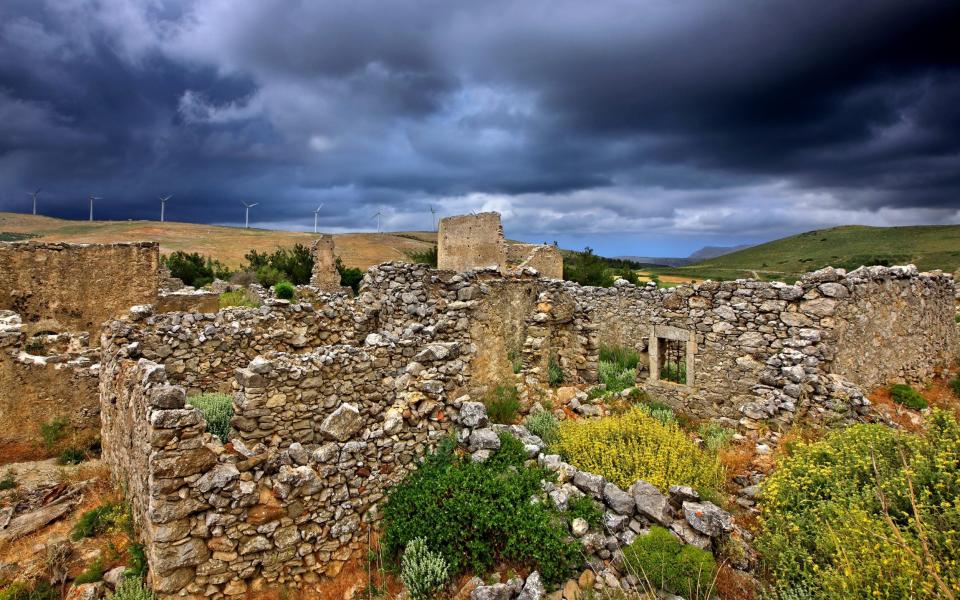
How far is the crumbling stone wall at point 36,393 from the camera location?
7.45m

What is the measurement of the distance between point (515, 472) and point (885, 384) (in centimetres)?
994

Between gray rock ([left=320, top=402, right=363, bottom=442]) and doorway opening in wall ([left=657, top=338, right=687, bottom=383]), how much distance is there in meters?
7.74

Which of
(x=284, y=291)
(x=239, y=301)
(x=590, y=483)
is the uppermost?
(x=284, y=291)

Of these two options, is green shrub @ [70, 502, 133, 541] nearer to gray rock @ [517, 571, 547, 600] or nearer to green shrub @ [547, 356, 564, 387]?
gray rock @ [517, 571, 547, 600]

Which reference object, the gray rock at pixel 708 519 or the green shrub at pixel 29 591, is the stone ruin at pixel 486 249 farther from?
the green shrub at pixel 29 591

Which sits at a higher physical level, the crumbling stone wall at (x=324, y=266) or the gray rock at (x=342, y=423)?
the crumbling stone wall at (x=324, y=266)

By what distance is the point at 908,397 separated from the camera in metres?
9.53

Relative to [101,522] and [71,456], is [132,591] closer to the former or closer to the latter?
[101,522]

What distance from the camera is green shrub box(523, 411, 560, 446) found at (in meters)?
7.19

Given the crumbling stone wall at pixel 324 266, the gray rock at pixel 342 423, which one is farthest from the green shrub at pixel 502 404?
the crumbling stone wall at pixel 324 266

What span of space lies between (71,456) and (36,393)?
1349mm

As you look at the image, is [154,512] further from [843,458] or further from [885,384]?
[885,384]

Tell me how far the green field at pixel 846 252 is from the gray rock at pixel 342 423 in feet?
186

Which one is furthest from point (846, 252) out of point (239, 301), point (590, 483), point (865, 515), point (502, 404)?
point (590, 483)
